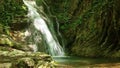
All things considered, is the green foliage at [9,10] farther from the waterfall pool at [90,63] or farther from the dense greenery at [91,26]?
the waterfall pool at [90,63]

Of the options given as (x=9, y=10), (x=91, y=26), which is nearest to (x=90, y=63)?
(x=91, y=26)

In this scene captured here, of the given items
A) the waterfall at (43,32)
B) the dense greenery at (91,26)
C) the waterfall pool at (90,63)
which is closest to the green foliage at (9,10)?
the waterfall at (43,32)

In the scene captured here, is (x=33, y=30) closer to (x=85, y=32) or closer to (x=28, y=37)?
(x=28, y=37)

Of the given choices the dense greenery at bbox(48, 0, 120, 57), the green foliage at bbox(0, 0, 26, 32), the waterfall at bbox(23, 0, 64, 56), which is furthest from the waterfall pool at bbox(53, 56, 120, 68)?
the green foliage at bbox(0, 0, 26, 32)

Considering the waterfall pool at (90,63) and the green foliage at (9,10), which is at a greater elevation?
the green foliage at (9,10)

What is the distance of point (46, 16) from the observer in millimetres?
27625

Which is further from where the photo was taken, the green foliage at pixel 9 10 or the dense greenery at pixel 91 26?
the green foliage at pixel 9 10

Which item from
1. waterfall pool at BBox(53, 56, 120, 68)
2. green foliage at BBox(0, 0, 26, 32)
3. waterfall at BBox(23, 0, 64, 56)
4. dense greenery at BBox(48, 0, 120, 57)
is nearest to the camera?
waterfall pool at BBox(53, 56, 120, 68)

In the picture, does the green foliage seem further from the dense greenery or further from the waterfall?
the dense greenery

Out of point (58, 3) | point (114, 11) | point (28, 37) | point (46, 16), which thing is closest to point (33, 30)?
point (28, 37)

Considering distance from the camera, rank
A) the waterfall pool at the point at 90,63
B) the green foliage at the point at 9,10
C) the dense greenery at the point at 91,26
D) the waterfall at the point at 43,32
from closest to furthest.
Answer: the waterfall pool at the point at 90,63 → the dense greenery at the point at 91,26 → the waterfall at the point at 43,32 → the green foliage at the point at 9,10

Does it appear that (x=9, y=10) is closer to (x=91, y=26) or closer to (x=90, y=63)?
(x=91, y=26)

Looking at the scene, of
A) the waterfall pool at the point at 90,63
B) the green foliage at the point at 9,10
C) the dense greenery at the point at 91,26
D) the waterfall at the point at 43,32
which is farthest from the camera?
the green foliage at the point at 9,10

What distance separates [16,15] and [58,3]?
5.33 meters
